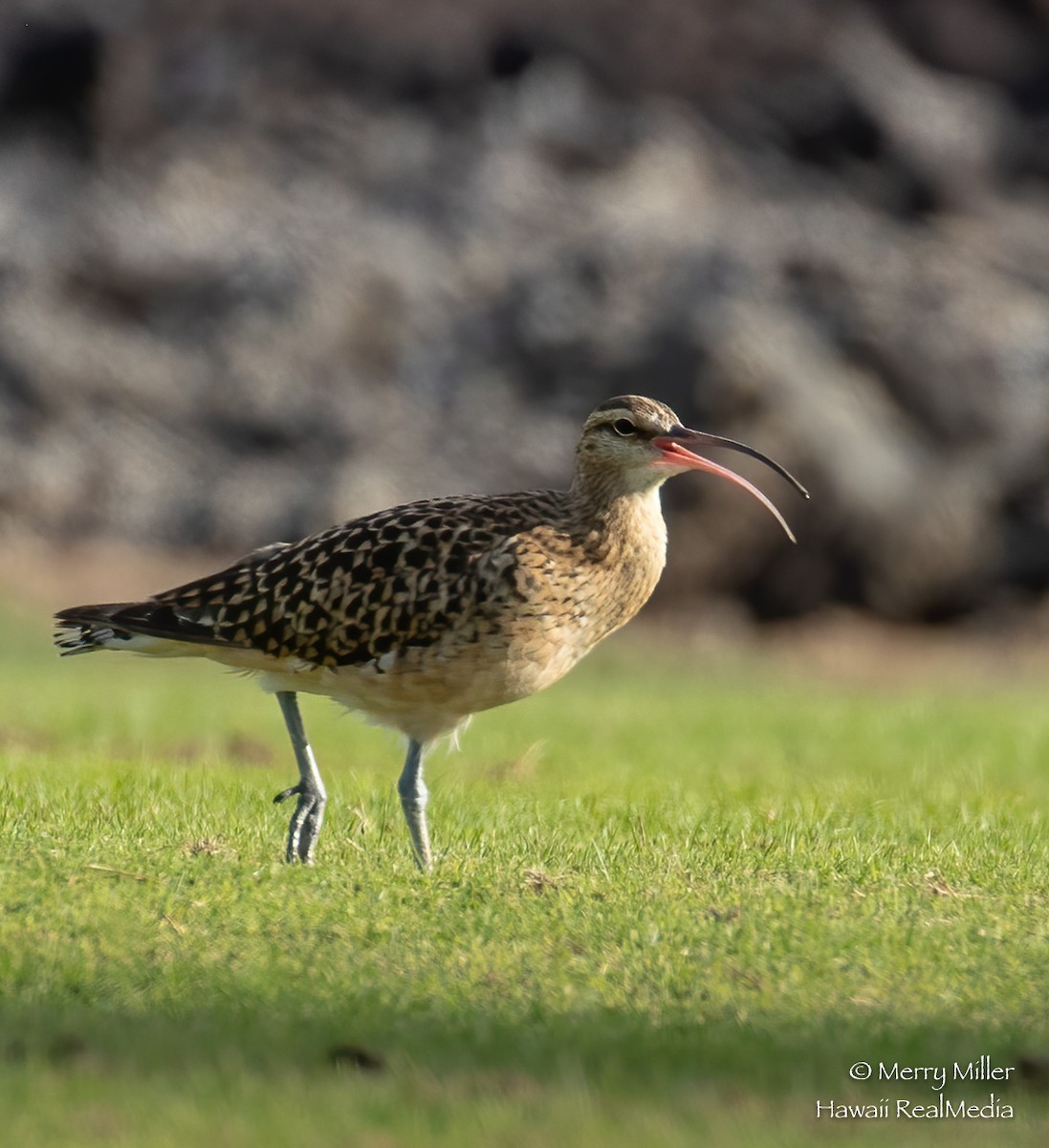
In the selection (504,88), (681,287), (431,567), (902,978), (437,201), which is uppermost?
(504,88)

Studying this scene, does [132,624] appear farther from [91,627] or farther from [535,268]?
[535,268]

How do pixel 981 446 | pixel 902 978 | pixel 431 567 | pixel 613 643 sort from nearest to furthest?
pixel 902 978
pixel 431 567
pixel 613 643
pixel 981 446

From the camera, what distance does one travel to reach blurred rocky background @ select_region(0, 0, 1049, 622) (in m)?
24.5

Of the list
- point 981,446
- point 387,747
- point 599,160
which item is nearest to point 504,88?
point 599,160

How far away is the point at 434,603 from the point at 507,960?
6.59 ft

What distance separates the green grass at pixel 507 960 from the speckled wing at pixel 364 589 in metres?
0.90

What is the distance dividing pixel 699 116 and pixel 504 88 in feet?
10.5

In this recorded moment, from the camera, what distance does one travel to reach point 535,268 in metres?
26.7

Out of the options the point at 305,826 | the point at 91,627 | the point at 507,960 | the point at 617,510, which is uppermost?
the point at 617,510

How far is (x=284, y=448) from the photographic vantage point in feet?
85.9

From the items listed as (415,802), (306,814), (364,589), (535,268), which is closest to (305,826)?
(306,814)

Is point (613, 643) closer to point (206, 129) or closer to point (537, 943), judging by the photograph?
point (206, 129)

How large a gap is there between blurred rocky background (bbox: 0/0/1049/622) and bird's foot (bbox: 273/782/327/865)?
16.1 meters

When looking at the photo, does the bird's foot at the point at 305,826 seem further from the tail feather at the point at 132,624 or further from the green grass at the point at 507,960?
the tail feather at the point at 132,624
